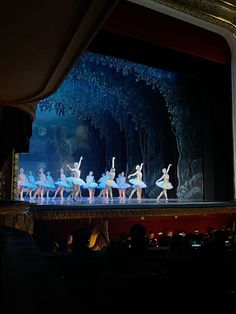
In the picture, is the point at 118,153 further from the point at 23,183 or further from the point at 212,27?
the point at 212,27

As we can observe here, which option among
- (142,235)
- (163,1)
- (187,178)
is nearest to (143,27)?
(163,1)

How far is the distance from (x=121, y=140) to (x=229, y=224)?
5.96m

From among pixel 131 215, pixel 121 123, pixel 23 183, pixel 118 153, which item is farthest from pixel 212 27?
pixel 23 183

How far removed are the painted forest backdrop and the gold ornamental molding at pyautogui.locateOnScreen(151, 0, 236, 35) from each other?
104 inches

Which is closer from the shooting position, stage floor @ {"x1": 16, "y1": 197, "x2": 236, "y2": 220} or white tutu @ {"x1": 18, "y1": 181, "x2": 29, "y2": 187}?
stage floor @ {"x1": 16, "y1": 197, "x2": 236, "y2": 220}

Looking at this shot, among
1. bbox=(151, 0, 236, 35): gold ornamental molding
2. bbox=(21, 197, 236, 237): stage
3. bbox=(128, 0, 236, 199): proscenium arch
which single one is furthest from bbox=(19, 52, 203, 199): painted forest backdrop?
bbox=(21, 197, 236, 237): stage

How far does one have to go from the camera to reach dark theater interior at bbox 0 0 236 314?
1.53 metres

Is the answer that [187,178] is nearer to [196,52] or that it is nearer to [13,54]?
[196,52]

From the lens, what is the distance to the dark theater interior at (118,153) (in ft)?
5.01

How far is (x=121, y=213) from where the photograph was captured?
732cm

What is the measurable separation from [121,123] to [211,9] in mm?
5749

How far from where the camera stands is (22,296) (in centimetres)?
87

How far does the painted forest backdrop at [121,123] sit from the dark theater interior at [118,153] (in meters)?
0.04

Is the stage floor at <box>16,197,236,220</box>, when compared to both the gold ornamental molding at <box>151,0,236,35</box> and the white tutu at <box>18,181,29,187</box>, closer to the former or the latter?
the white tutu at <box>18,181,29,187</box>
